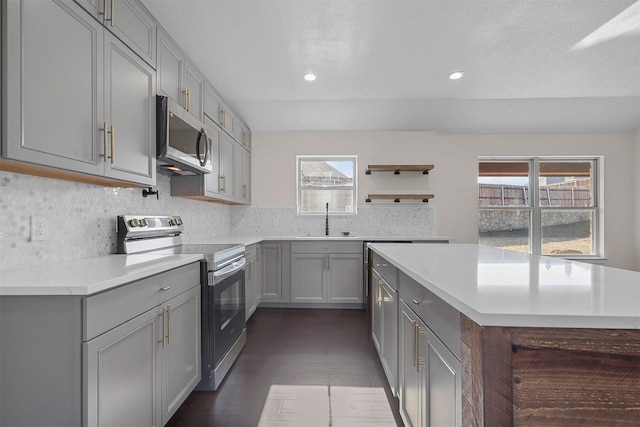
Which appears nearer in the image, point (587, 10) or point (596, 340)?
point (596, 340)

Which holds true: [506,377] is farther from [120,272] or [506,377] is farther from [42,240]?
[42,240]

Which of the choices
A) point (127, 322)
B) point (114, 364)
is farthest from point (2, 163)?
point (114, 364)

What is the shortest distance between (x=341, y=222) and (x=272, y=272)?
1.27 m

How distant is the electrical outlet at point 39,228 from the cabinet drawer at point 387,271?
1840 mm

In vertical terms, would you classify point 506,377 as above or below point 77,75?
below

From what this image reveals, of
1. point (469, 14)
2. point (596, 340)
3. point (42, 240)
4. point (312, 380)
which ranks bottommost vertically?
point (312, 380)

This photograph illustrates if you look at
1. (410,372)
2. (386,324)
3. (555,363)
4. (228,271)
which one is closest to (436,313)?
(555,363)

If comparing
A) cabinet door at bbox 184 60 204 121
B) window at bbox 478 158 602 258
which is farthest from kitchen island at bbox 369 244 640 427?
window at bbox 478 158 602 258

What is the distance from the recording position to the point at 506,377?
2.39ft

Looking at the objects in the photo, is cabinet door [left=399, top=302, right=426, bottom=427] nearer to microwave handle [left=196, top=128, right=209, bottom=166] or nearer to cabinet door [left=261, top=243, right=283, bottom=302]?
microwave handle [left=196, top=128, right=209, bottom=166]

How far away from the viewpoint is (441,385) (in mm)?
1049

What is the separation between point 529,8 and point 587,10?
44 cm

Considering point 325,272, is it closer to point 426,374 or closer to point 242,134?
point 242,134

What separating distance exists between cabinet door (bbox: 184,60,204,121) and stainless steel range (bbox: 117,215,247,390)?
0.95 metres
